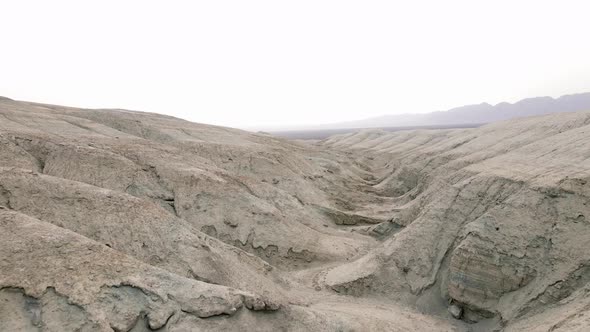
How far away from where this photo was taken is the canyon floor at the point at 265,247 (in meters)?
6.98

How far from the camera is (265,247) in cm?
1473

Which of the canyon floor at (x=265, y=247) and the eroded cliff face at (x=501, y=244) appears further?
the eroded cliff face at (x=501, y=244)

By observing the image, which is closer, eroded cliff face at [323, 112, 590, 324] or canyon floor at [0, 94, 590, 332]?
canyon floor at [0, 94, 590, 332]

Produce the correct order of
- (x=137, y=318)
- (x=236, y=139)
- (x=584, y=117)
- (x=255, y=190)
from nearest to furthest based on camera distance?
(x=137, y=318)
(x=255, y=190)
(x=584, y=117)
(x=236, y=139)

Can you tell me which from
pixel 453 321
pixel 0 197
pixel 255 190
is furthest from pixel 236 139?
pixel 453 321

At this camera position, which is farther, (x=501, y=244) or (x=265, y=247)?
(x=265, y=247)

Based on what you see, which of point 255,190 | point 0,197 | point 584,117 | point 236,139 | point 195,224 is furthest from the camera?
point 236,139

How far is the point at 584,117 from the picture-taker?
1945cm

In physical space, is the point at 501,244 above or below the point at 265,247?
above

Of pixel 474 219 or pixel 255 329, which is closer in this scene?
pixel 255 329

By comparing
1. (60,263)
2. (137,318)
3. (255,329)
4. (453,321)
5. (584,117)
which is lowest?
(453,321)

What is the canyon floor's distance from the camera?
275 inches

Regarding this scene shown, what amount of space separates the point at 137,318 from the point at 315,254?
8.74m

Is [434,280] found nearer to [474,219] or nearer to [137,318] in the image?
[474,219]
